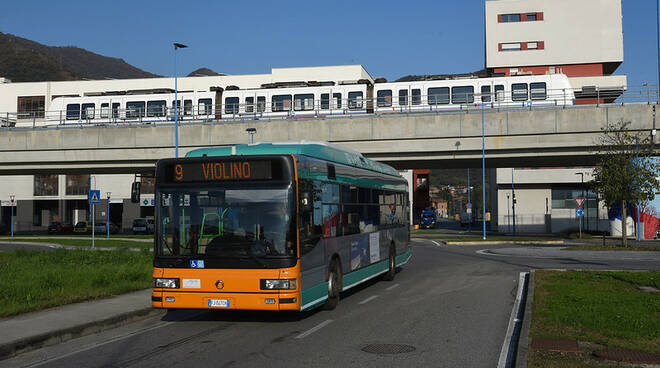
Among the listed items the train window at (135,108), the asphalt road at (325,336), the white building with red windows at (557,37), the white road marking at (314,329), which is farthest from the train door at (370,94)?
the white building with red windows at (557,37)

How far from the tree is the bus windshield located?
25878 millimetres

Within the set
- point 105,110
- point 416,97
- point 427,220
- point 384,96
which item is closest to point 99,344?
point 384,96

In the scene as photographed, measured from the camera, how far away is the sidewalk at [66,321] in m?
9.31

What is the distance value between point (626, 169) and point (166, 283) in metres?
Answer: 27.7

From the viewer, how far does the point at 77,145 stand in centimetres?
3894

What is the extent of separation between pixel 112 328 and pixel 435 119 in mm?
26373

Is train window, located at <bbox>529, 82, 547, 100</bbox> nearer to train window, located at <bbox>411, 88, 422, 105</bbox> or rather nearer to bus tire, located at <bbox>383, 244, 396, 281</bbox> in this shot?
train window, located at <bbox>411, 88, 422, 105</bbox>

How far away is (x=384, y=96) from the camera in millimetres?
39594

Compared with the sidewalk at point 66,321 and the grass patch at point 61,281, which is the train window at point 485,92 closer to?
the grass patch at point 61,281

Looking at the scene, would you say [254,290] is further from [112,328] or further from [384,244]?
[384,244]

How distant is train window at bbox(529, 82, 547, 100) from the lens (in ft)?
125

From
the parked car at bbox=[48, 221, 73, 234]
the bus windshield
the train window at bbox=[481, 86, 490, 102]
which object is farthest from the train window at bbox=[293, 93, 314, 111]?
the parked car at bbox=[48, 221, 73, 234]

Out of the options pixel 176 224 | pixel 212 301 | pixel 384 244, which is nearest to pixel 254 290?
pixel 212 301

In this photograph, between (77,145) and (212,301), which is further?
(77,145)
